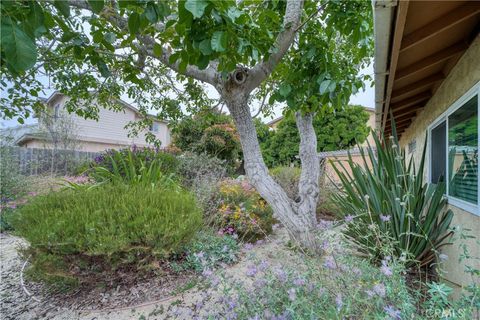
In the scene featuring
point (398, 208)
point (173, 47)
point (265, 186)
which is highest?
point (173, 47)

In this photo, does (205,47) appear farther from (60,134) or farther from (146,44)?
A: (60,134)

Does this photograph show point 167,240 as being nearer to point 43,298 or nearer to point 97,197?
point 97,197

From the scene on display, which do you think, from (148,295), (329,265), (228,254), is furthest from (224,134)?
(329,265)

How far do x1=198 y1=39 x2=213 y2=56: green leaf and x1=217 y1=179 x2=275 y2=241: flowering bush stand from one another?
2929 mm

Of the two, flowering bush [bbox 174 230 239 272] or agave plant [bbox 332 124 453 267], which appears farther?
flowering bush [bbox 174 230 239 272]

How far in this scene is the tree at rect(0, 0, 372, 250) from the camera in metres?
1.80

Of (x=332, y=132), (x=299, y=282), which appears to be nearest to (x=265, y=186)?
(x=299, y=282)

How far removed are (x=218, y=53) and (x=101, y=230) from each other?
7.42 ft

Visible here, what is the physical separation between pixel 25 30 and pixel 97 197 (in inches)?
89.8

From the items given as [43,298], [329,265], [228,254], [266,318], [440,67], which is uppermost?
[440,67]

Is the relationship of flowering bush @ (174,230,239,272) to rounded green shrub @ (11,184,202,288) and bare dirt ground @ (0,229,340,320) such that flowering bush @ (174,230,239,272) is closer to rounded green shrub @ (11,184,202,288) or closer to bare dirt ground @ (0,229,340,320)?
bare dirt ground @ (0,229,340,320)

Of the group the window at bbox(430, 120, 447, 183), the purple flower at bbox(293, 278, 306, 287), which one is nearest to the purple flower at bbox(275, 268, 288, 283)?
the purple flower at bbox(293, 278, 306, 287)

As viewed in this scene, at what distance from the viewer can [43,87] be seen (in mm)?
4914

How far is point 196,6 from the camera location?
154 centimetres
